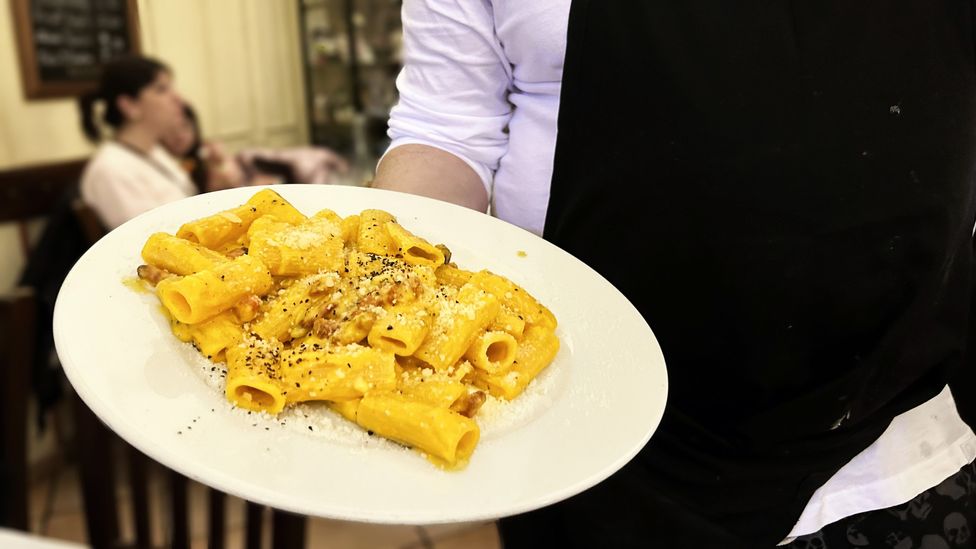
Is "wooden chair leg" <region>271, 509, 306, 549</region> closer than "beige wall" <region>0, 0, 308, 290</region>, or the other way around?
"wooden chair leg" <region>271, 509, 306, 549</region>

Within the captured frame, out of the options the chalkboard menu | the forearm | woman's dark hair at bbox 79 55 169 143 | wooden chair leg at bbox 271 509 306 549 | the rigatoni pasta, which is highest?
the chalkboard menu

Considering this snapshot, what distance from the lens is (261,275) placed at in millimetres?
844

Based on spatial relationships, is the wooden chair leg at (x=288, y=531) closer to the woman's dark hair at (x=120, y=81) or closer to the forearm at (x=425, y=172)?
the forearm at (x=425, y=172)

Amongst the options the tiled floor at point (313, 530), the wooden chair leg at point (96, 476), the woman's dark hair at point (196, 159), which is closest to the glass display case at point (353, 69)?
the woman's dark hair at point (196, 159)

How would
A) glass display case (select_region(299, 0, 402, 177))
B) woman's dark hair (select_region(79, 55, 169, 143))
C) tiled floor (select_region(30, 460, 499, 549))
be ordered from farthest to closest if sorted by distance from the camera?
1. glass display case (select_region(299, 0, 402, 177))
2. woman's dark hair (select_region(79, 55, 169, 143))
3. tiled floor (select_region(30, 460, 499, 549))

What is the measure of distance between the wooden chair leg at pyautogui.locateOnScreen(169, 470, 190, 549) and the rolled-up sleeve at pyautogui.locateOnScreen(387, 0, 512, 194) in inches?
27.6

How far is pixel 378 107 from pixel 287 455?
145 inches

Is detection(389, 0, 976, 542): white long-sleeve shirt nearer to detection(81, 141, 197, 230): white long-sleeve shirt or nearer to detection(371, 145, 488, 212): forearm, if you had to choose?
detection(371, 145, 488, 212): forearm

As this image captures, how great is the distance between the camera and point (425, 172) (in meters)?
1.00

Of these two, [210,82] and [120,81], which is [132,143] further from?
[210,82]

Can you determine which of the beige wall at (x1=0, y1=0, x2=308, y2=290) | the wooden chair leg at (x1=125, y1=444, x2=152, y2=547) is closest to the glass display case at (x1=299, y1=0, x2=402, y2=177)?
the beige wall at (x1=0, y1=0, x2=308, y2=290)

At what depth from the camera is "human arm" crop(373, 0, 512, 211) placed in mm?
949

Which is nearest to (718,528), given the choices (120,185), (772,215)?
(772,215)

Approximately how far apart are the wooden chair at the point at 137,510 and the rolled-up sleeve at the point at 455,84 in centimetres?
63
